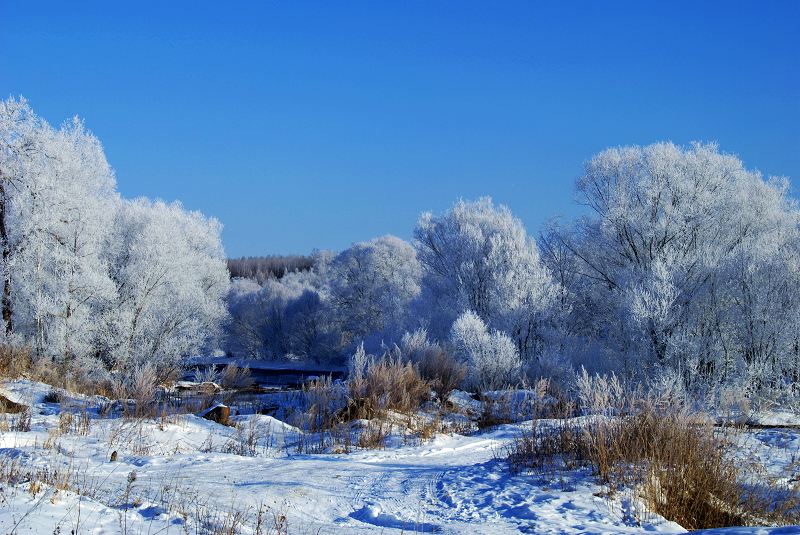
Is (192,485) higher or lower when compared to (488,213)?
lower

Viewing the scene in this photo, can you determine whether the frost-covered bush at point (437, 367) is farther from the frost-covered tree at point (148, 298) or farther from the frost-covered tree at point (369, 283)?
the frost-covered tree at point (369, 283)

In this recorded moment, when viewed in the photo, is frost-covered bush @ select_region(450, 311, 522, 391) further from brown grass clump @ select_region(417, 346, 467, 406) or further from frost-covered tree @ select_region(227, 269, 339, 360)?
frost-covered tree @ select_region(227, 269, 339, 360)

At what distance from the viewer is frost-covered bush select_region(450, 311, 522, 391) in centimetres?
2611

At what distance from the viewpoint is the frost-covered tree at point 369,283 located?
175ft

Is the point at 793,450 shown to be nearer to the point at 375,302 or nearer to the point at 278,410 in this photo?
the point at 278,410

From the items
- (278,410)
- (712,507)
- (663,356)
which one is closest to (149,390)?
(278,410)

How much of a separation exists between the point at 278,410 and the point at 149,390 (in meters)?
4.49

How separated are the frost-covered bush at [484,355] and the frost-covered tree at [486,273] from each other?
13.9 feet

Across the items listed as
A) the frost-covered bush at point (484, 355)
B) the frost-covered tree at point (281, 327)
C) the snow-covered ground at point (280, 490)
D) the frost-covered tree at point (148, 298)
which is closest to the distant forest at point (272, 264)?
the frost-covered tree at point (281, 327)

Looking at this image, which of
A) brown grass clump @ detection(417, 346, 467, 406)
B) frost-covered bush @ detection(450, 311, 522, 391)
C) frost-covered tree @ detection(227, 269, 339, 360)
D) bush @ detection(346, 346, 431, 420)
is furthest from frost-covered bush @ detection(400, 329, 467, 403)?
frost-covered tree @ detection(227, 269, 339, 360)

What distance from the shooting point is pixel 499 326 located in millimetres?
32000

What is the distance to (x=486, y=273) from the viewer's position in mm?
35500

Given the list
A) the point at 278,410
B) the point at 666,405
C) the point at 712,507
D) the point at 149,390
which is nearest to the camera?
the point at 712,507

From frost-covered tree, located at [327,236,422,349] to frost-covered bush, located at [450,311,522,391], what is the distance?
23561 mm
